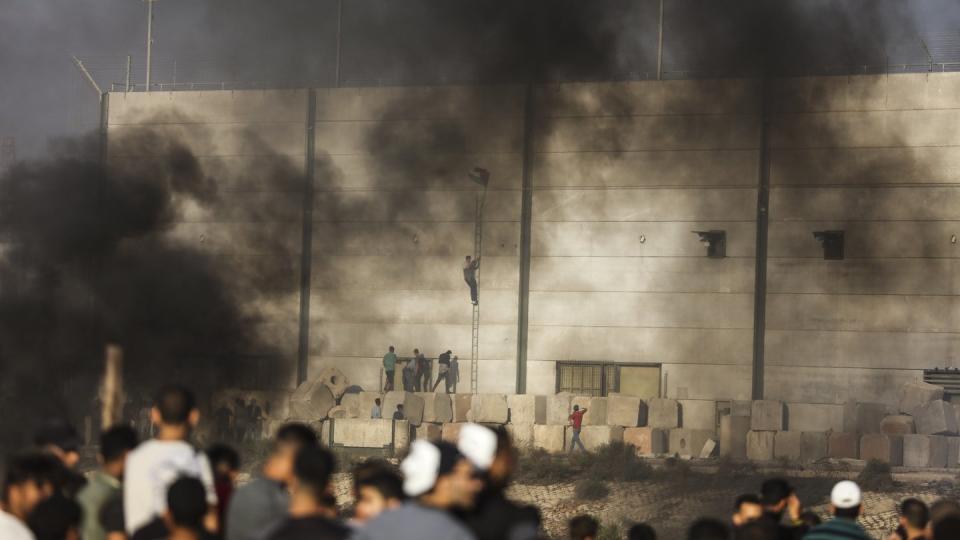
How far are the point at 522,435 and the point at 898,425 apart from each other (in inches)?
291

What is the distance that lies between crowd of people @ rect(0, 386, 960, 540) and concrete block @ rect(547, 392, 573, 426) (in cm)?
2093

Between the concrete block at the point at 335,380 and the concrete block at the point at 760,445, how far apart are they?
903 cm

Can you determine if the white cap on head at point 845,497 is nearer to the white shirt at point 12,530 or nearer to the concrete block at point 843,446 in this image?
the white shirt at point 12,530

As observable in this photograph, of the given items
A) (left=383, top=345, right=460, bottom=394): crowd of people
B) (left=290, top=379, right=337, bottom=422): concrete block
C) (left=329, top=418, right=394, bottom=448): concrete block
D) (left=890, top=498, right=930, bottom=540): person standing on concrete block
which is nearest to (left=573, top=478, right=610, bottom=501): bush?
(left=329, top=418, right=394, bottom=448): concrete block

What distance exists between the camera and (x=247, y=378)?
31750 mm

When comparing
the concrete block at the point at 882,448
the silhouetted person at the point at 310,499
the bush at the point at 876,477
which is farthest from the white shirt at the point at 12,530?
the concrete block at the point at 882,448

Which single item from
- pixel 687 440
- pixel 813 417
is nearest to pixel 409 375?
pixel 687 440

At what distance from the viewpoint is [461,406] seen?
29.3 metres

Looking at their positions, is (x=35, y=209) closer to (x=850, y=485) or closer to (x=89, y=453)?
(x=89, y=453)

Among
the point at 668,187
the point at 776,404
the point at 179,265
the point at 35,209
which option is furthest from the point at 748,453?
the point at 35,209

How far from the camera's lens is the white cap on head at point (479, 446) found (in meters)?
5.78

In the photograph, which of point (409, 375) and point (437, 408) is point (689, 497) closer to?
point (437, 408)

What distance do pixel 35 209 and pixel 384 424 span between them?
10772 millimetres

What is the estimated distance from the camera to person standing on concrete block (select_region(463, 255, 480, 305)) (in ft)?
102
